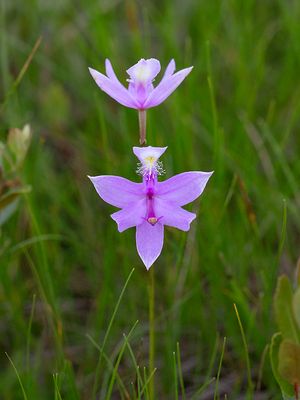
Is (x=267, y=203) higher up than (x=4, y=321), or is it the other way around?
(x=267, y=203)

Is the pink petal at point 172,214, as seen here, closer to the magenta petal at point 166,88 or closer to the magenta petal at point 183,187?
the magenta petal at point 183,187

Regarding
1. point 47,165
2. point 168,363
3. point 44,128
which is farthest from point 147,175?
point 44,128

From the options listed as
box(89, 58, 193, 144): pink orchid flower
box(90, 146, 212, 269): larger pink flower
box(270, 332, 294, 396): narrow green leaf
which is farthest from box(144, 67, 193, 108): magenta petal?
box(270, 332, 294, 396): narrow green leaf

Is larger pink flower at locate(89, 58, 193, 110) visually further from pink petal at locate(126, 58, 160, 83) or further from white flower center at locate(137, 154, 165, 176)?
white flower center at locate(137, 154, 165, 176)

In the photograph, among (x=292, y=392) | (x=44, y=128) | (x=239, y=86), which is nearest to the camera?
(x=292, y=392)

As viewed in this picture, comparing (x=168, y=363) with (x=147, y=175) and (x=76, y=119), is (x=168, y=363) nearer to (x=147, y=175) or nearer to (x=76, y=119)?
(x=147, y=175)

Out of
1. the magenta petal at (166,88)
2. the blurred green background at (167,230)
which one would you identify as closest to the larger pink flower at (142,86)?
the magenta petal at (166,88)
